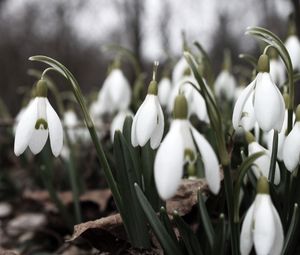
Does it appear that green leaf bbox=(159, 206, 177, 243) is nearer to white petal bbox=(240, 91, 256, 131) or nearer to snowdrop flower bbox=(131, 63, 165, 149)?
snowdrop flower bbox=(131, 63, 165, 149)

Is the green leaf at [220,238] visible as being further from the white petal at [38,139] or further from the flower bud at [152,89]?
the white petal at [38,139]

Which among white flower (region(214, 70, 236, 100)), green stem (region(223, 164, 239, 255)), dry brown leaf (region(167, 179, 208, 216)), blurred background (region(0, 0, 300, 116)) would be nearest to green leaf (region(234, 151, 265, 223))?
green stem (region(223, 164, 239, 255))

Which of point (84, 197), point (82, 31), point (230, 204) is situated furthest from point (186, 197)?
point (82, 31)

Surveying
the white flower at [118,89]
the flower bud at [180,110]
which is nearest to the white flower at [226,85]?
the white flower at [118,89]

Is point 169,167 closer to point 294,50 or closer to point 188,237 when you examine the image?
point 188,237

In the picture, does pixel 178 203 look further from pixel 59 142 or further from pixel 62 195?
pixel 62 195

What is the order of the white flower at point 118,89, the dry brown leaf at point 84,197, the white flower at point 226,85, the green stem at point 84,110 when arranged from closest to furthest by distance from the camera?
the green stem at point 84,110
the dry brown leaf at point 84,197
the white flower at point 118,89
the white flower at point 226,85
